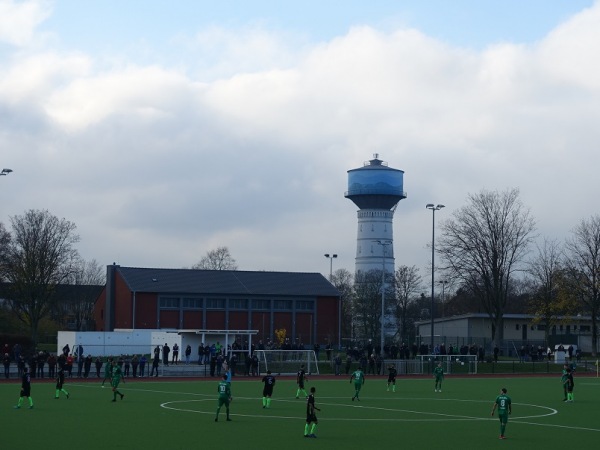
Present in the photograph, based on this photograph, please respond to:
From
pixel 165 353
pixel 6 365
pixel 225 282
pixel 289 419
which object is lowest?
pixel 289 419

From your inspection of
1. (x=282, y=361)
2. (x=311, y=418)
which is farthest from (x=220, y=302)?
(x=311, y=418)

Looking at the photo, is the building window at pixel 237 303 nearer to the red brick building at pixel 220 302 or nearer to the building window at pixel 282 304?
the red brick building at pixel 220 302

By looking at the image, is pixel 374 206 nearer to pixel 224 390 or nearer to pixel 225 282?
pixel 225 282

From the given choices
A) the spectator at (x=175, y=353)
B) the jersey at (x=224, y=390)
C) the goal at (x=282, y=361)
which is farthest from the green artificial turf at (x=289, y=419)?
the spectator at (x=175, y=353)

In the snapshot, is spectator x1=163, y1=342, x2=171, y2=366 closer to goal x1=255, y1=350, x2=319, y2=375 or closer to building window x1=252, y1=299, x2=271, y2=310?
goal x1=255, y1=350, x2=319, y2=375

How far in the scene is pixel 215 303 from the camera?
327ft

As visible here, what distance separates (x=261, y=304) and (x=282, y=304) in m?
2.31

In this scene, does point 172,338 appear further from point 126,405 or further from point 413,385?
point 126,405

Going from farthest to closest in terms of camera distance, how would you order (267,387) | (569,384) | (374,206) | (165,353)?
(374,206)
(165,353)
(569,384)
(267,387)

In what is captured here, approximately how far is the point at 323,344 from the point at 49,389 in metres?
52.4

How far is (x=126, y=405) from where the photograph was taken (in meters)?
39.9

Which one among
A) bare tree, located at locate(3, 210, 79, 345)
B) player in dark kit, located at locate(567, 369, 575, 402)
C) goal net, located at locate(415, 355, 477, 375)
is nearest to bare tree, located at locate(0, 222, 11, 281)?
bare tree, located at locate(3, 210, 79, 345)

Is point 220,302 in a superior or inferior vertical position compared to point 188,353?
superior

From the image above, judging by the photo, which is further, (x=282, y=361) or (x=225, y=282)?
(x=225, y=282)
